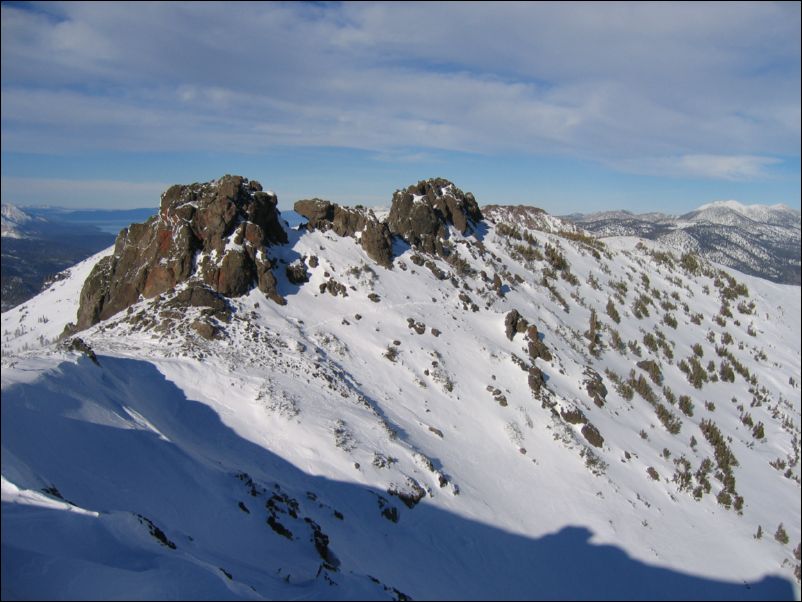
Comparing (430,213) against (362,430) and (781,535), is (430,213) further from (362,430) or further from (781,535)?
(781,535)

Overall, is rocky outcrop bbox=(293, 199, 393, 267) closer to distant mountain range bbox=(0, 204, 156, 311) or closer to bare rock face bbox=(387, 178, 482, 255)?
bare rock face bbox=(387, 178, 482, 255)

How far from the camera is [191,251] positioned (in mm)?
21641

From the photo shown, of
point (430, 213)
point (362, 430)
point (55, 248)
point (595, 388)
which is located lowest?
point (362, 430)

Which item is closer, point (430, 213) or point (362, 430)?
point (362, 430)

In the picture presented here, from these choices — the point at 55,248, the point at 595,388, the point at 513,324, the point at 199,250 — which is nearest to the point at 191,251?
the point at 199,250

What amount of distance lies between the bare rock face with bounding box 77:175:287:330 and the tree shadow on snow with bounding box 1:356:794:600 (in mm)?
6978

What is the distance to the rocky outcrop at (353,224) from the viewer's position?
2767 centimetres

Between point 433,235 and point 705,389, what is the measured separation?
20.7 meters

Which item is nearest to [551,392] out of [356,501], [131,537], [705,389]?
[356,501]

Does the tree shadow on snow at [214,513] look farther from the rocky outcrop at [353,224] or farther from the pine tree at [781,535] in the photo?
the rocky outcrop at [353,224]

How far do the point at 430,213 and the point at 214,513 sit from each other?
2702 centimetres

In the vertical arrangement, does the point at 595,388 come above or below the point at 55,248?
below

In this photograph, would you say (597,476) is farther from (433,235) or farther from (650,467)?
(433,235)

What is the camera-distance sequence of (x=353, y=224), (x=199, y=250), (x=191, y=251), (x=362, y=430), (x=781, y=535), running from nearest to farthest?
(x=362, y=430)
(x=781, y=535)
(x=191, y=251)
(x=199, y=250)
(x=353, y=224)
